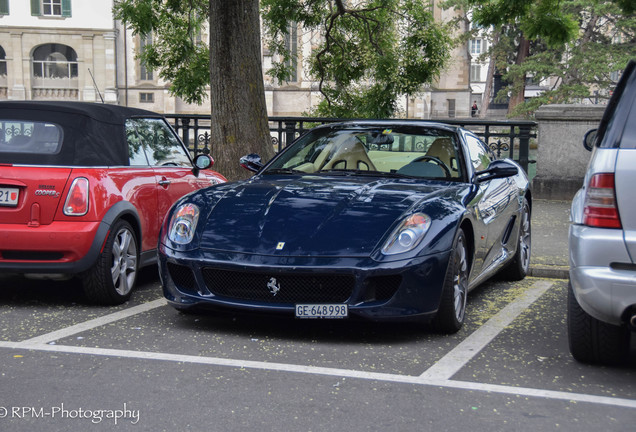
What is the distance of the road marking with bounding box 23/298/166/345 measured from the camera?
5.53m

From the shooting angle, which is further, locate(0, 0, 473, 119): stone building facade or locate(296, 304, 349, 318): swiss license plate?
locate(0, 0, 473, 119): stone building facade

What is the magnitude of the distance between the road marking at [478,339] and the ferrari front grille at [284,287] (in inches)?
29.1

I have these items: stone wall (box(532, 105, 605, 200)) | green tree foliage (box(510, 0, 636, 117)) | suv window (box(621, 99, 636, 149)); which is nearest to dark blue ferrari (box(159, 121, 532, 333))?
suv window (box(621, 99, 636, 149))

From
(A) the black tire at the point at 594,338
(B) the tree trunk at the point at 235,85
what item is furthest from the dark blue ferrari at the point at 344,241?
(B) the tree trunk at the point at 235,85

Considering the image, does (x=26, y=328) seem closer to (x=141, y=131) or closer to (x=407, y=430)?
(x=141, y=131)

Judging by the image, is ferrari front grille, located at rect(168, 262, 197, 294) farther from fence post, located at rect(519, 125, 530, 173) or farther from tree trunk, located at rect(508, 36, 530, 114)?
tree trunk, located at rect(508, 36, 530, 114)

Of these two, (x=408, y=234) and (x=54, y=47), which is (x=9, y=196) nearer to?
(x=408, y=234)

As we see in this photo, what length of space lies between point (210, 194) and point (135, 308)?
1.06m

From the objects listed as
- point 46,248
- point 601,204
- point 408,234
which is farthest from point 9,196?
point 601,204

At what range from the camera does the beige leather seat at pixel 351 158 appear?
23.0 ft

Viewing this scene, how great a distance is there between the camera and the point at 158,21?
17.9m

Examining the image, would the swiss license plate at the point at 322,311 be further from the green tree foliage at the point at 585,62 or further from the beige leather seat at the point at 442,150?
the green tree foliage at the point at 585,62

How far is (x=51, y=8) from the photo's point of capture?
211ft

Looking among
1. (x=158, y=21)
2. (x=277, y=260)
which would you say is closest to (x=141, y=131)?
(x=277, y=260)
